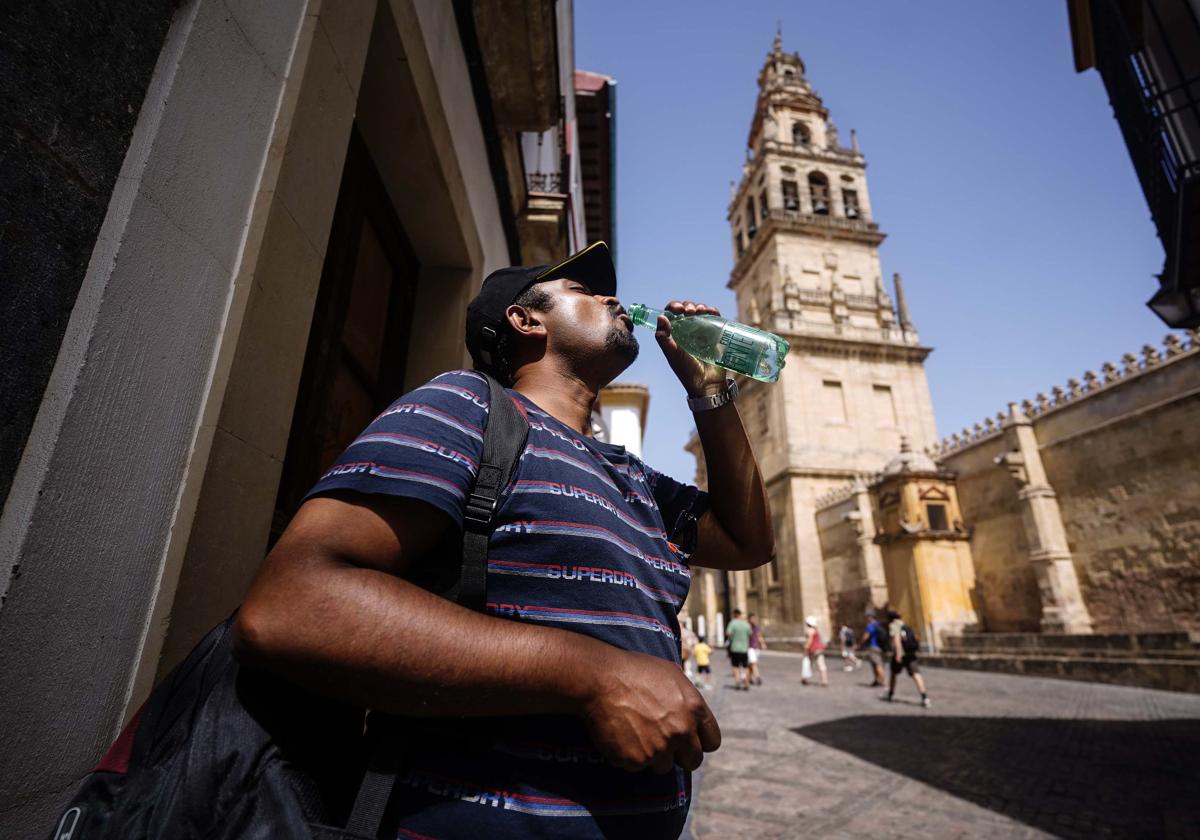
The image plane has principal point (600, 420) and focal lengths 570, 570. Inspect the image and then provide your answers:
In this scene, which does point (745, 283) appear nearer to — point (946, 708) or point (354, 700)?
point (946, 708)

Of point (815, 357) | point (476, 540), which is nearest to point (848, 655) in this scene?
point (815, 357)

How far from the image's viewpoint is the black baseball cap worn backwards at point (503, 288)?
5.60ft

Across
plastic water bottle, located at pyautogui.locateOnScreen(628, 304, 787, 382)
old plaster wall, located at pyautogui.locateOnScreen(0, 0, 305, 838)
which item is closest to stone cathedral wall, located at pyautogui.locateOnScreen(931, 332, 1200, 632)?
plastic water bottle, located at pyautogui.locateOnScreen(628, 304, 787, 382)

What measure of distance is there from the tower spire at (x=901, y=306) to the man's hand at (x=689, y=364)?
127 feet

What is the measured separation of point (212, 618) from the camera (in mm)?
1424

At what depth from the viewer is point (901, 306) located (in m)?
36.5

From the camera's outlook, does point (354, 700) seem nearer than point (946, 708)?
Yes

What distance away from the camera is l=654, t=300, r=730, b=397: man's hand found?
1.90 m

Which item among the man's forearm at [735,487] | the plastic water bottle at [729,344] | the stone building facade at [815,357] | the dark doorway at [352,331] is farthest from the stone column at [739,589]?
the man's forearm at [735,487]

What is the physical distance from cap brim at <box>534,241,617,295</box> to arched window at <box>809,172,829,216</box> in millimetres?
44192

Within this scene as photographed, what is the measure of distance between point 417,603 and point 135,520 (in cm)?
76

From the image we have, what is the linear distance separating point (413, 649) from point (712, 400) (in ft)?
4.23

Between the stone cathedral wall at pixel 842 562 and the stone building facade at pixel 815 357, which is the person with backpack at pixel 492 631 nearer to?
the stone cathedral wall at pixel 842 562

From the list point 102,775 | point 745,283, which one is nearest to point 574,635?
point 102,775
